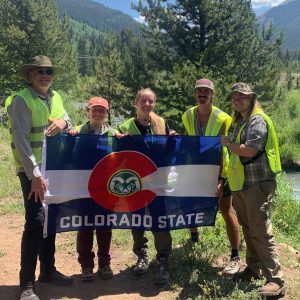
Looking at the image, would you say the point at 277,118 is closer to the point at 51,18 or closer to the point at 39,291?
the point at 51,18

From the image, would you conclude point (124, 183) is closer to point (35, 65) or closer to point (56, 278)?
point (56, 278)

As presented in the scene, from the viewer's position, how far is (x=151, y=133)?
468 centimetres

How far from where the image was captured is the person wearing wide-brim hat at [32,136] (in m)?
3.87

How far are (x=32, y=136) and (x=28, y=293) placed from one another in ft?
5.00

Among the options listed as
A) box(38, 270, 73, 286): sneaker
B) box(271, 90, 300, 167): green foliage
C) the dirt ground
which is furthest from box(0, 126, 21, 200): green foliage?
box(271, 90, 300, 167): green foliage

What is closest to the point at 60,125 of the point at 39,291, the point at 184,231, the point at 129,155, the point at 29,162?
the point at 29,162

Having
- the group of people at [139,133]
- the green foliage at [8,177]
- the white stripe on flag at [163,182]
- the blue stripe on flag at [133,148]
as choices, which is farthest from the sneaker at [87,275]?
the green foliage at [8,177]

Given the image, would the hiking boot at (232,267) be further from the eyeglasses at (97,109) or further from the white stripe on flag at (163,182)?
the eyeglasses at (97,109)

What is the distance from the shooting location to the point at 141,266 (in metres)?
4.79

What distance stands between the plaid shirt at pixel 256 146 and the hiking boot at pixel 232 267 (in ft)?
3.53

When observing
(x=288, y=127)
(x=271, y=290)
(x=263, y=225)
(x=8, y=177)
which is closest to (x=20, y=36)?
(x=288, y=127)

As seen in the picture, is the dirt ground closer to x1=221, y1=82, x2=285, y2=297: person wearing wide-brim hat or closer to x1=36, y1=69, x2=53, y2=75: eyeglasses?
x1=221, y1=82, x2=285, y2=297: person wearing wide-brim hat

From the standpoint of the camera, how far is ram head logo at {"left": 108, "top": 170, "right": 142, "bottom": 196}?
15.1 feet

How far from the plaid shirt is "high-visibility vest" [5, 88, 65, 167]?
1922mm
